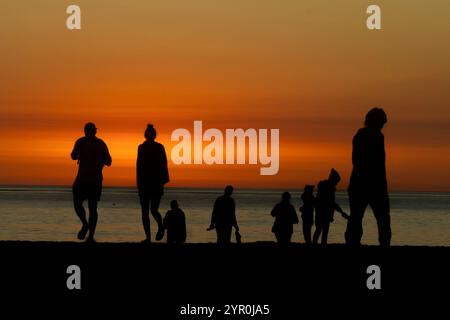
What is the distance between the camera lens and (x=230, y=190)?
773 inches

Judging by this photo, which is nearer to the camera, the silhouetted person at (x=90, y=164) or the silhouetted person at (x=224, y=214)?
the silhouetted person at (x=90, y=164)

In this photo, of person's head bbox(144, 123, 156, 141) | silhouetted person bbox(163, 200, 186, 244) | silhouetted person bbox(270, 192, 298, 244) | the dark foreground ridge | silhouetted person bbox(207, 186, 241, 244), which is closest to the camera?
the dark foreground ridge

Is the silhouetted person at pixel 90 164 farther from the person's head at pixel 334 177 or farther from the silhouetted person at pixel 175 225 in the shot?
the person's head at pixel 334 177

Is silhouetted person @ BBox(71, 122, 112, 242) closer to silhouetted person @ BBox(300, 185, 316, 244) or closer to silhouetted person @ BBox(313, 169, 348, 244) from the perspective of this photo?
silhouetted person @ BBox(313, 169, 348, 244)

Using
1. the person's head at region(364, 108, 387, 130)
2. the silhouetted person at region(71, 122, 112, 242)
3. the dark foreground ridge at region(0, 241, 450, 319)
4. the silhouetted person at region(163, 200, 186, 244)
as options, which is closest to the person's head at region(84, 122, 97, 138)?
the silhouetted person at region(71, 122, 112, 242)

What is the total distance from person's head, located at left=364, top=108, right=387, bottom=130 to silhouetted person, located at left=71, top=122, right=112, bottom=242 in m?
5.13

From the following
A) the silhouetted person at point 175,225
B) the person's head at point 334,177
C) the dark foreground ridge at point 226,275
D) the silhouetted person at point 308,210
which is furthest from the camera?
the silhouetted person at point 308,210

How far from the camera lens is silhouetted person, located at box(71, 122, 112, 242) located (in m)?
16.4

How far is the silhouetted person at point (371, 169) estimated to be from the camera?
13.3 metres

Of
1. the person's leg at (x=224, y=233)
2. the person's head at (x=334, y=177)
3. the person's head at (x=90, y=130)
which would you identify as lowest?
the person's leg at (x=224, y=233)

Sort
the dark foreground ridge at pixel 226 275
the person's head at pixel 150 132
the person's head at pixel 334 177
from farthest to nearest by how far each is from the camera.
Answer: the person's head at pixel 334 177 < the person's head at pixel 150 132 < the dark foreground ridge at pixel 226 275

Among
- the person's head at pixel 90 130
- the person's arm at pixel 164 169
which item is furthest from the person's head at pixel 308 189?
the person's head at pixel 90 130
